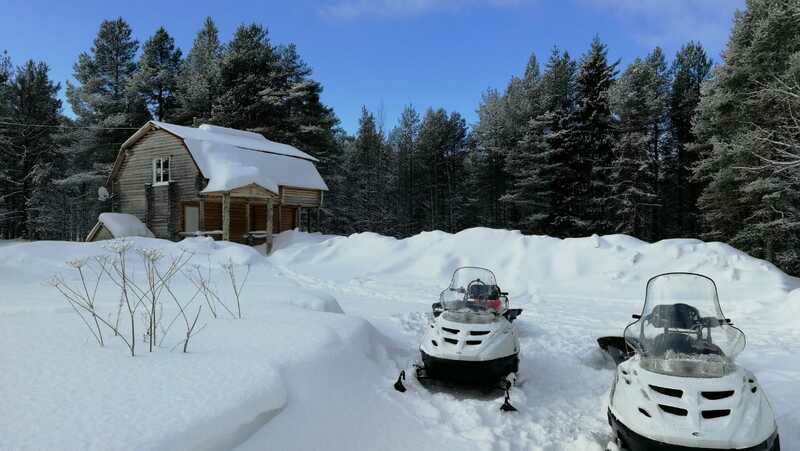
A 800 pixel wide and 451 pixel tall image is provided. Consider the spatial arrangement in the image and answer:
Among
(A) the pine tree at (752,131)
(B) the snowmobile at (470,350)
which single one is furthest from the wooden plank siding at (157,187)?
(A) the pine tree at (752,131)

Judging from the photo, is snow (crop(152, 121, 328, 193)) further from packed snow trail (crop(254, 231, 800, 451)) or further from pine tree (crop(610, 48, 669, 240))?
pine tree (crop(610, 48, 669, 240))

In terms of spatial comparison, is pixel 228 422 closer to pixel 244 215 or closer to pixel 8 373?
pixel 8 373

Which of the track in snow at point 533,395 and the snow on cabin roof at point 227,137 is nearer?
the track in snow at point 533,395

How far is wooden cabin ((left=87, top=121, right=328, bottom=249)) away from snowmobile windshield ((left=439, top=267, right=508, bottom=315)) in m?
14.8

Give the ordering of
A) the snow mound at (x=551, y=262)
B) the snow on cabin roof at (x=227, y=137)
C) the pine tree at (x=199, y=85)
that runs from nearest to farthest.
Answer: the snow mound at (x=551, y=262)
the snow on cabin roof at (x=227, y=137)
the pine tree at (x=199, y=85)

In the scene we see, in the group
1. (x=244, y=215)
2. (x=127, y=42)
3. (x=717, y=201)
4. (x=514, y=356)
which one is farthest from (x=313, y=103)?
(x=514, y=356)

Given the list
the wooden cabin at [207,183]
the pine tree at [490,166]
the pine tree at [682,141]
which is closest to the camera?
the wooden cabin at [207,183]

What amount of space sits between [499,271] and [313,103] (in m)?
24.9

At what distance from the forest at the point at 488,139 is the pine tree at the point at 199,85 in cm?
15

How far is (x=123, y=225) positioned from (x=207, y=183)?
4.90m

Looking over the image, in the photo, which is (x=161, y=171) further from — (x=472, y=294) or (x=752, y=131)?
(x=752, y=131)

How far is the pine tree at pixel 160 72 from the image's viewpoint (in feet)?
110

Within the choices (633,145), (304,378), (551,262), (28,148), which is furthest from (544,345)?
(28,148)

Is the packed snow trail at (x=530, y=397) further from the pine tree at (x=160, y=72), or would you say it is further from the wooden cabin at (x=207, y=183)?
the pine tree at (x=160, y=72)
